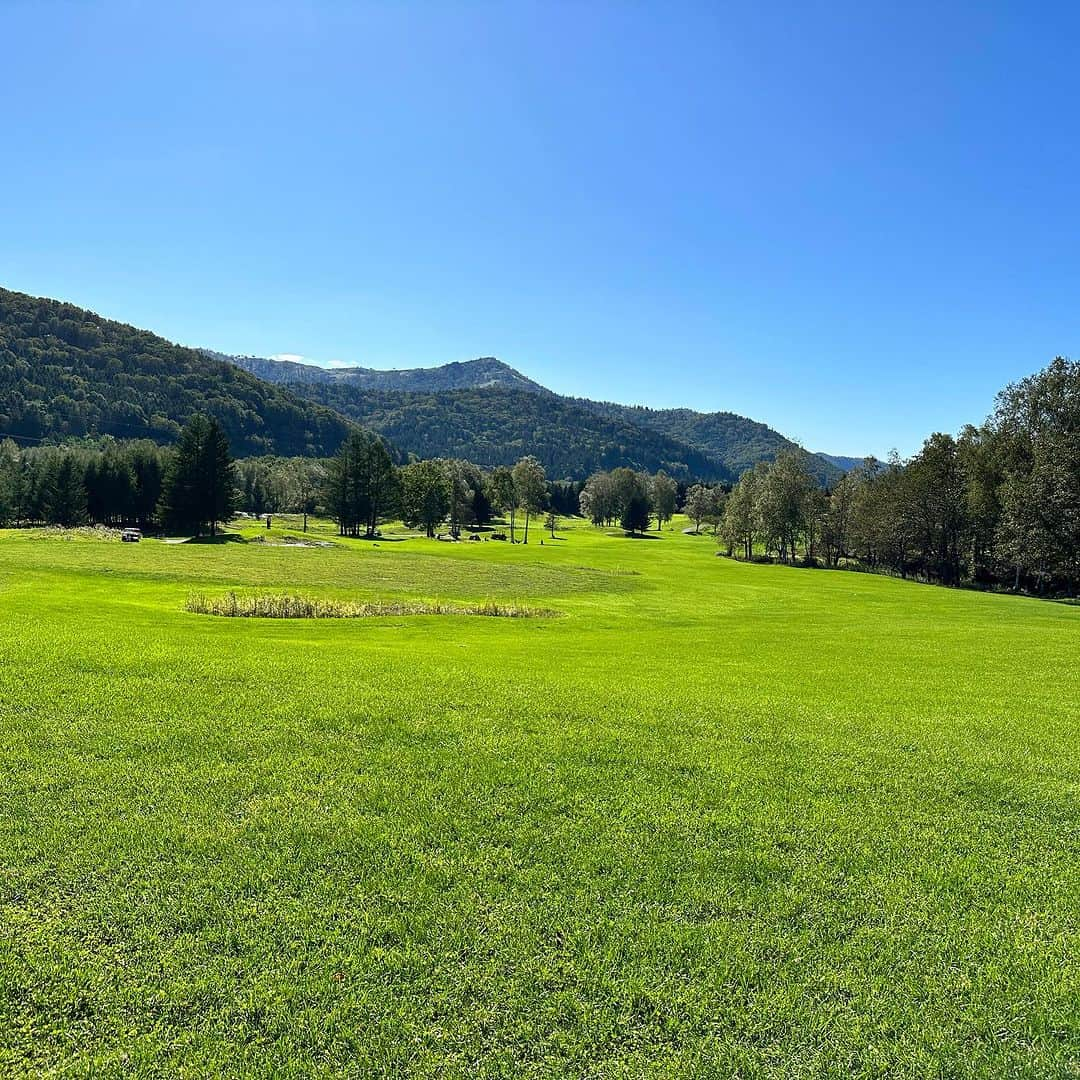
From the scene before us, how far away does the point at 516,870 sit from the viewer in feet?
24.0

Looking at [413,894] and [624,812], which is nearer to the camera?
[413,894]

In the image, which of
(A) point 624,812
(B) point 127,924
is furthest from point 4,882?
(A) point 624,812

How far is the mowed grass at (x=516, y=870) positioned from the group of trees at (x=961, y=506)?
54.0m

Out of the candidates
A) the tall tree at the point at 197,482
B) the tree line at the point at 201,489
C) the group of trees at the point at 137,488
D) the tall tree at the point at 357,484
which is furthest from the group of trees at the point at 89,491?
the tall tree at the point at 357,484

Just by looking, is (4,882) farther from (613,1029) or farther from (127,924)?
(613,1029)

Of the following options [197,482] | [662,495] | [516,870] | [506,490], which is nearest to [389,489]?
[506,490]

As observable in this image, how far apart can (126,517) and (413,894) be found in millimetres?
110884

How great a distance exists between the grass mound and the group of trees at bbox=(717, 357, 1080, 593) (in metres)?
52.4

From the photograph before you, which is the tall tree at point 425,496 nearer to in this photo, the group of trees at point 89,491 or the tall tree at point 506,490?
the tall tree at point 506,490

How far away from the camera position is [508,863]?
745 centimetres

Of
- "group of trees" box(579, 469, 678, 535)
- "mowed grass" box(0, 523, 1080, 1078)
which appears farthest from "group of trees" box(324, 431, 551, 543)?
"mowed grass" box(0, 523, 1080, 1078)

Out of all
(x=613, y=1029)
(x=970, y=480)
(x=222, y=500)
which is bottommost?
(x=613, y=1029)

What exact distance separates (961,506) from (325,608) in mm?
68850

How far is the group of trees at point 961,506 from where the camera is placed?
57.6 meters
